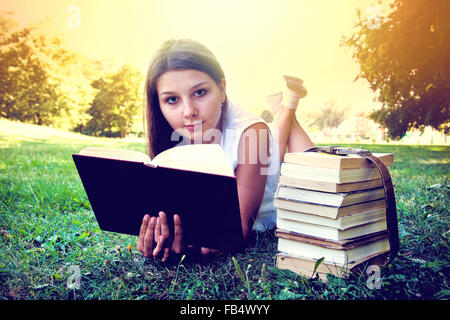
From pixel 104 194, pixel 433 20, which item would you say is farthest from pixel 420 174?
pixel 104 194

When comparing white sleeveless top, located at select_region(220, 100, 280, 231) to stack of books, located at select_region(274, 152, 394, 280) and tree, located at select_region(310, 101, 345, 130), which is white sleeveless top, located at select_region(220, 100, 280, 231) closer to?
stack of books, located at select_region(274, 152, 394, 280)

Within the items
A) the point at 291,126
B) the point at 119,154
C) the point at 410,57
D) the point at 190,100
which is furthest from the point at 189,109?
the point at 410,57

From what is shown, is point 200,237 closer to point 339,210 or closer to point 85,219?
point 339,210

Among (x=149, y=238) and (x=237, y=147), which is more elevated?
(x=237, y=147)

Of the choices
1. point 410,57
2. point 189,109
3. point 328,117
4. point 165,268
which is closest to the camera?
A: point 165,268

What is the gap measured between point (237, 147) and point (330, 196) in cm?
73

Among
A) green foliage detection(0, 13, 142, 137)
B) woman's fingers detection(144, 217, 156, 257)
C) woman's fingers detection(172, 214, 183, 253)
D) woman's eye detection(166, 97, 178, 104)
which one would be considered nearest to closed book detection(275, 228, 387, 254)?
woman's fingers detection(172, 214, 183, 253)

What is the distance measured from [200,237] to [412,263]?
1.03 m

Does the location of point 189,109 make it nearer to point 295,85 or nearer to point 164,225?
point 164,225

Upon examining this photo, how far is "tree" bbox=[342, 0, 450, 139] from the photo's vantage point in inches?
165

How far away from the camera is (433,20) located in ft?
13.3

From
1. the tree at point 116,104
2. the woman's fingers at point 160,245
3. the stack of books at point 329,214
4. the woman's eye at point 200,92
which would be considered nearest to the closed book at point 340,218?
the stack of books at point 329,214

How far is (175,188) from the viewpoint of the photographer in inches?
49.4

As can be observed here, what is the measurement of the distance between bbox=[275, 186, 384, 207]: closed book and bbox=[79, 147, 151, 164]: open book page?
633 millimetres
